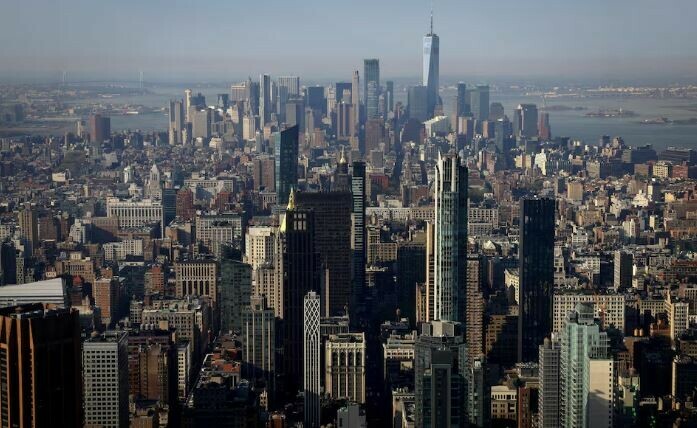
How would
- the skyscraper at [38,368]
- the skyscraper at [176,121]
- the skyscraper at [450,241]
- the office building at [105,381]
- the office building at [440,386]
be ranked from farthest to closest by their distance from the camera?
the skyscraper at [176,121] < the skyscraper at [450,241] < the office building at [440,386] < the office building at [105,381] < the skyscraper at [38,368]

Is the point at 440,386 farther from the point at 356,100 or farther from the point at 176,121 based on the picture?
the point at 356,100

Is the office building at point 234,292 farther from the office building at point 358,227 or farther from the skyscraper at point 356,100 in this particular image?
the skyscraper at point 356,100

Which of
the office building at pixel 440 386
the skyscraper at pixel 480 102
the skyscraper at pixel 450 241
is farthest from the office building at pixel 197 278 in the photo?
the office building at pixel 440 386

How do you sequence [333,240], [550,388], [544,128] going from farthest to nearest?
[544,128], [333,240], [550,388]

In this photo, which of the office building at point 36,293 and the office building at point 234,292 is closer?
the office building at point 36,293

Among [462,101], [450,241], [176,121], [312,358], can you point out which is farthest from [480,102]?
[312,358]

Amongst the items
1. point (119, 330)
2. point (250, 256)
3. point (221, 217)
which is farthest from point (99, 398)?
point (221, 217)

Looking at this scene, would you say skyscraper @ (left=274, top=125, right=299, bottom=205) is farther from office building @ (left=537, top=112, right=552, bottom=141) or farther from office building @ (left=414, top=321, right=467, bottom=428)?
office building @ (left=414, top=321, right=467, bottom=428)
